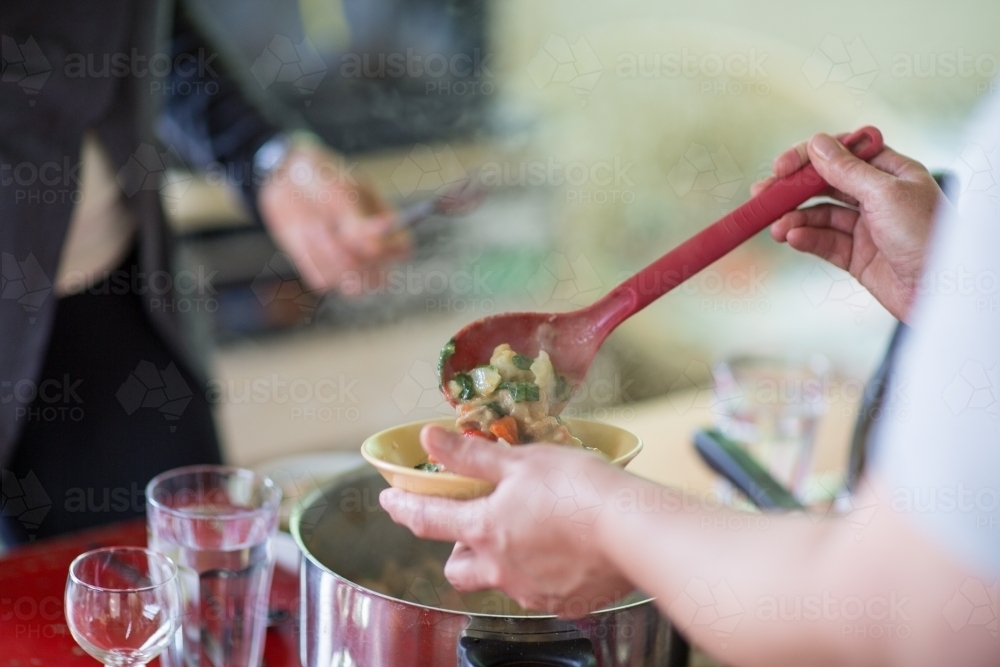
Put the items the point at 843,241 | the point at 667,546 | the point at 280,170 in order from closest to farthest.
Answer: the point at 667,546 → the point at 843,241 → the point at 280,170

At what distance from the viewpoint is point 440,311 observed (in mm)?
3430

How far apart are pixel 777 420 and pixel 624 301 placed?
61 cm

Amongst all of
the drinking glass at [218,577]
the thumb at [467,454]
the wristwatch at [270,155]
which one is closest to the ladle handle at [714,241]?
the thumb at [467,454]

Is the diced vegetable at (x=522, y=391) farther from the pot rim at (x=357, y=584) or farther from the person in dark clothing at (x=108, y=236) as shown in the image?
the person in dark clothing at (x=108, y=236)

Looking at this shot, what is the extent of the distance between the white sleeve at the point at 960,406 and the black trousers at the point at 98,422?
1.36 m

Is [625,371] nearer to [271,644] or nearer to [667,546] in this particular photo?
[271,644]

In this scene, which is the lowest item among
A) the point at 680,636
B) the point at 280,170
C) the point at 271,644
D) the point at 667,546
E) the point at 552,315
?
the point at 271,644

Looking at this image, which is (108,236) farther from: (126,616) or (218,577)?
(126,616)

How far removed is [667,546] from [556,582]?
0.39ft

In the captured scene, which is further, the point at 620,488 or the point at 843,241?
the point at 843,241

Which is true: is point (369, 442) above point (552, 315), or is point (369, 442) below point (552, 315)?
below

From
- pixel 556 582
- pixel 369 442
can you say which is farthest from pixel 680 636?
pixel 369 442

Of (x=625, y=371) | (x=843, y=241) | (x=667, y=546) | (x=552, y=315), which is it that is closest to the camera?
(x=667, y=546)

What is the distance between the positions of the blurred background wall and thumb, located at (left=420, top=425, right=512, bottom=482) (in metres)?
2.28
